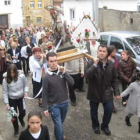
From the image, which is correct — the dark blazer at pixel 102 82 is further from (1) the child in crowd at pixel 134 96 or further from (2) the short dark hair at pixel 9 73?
(2) the short dark hair at pixel 9 73

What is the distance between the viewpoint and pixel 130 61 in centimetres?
679

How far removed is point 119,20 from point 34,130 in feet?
55.6

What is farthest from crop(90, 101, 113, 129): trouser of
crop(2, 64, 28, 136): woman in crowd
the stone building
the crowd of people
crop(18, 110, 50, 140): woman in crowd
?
the stone building

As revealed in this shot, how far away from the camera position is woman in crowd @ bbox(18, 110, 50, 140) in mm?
3461

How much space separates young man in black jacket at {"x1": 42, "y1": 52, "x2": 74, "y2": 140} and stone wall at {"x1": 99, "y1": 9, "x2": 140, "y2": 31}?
1349 cm

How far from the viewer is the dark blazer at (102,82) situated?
4.93 metres

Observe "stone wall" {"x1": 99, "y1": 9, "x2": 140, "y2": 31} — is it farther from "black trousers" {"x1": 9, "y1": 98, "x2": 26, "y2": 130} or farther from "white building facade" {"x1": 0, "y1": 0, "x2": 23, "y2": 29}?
"white building facade" {"x1": 0, "y1": 0, "x2": 23, "y2": 29}

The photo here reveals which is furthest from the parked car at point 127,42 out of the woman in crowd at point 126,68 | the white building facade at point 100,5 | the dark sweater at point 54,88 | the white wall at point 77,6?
the white building facade at point 100,5

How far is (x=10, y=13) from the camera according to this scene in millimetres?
37531

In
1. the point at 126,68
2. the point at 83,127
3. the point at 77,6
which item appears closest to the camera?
the point at 83,127

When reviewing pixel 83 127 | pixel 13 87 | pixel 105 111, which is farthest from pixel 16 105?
pixel 105 111

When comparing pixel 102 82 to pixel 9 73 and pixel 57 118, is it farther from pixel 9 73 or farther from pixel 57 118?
pixel 9 73

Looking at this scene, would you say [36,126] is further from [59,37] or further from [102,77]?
[59,37]

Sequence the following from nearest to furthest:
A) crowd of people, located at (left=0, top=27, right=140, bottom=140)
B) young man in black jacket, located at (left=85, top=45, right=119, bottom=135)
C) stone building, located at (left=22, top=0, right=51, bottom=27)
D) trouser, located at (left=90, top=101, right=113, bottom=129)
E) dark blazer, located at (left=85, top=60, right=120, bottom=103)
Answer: crowd of people, located at (left=0, top=27, right=140, bottom=140) < young man in black jacket, located at (left=85, top=45, right=119, bottom=135) < dark blazer, located at (left=85, top=60, right=120, bottom=103) < trouser, located at (left=90, top=101, right=113, bottom=129) < stone building, located at (left=22, top=0, right=51, bottom=27)
